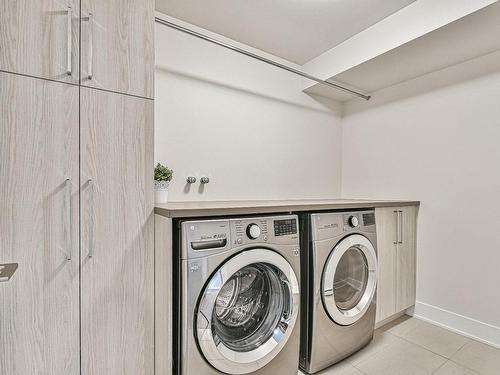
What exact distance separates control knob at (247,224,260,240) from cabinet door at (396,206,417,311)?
1.51m

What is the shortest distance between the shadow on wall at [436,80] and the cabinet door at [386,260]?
116 cm

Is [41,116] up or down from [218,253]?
up

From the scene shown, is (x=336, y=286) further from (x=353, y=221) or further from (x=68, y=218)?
(x=68, y=218)

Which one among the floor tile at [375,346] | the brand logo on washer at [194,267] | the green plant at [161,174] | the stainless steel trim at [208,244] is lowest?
the floor tile at [375,346]

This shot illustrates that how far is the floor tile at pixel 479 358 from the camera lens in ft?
5.65

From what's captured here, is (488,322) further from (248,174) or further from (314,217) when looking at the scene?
(248,174)

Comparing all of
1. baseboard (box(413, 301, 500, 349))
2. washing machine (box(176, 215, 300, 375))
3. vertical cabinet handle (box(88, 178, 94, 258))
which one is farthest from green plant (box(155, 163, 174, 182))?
baseboard (box(413, 301, 500, 349))

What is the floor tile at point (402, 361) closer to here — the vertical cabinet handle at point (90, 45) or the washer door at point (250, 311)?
the washer door at point (250, 311)

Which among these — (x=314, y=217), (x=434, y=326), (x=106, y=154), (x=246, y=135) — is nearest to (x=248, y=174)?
(x=246, y=135)

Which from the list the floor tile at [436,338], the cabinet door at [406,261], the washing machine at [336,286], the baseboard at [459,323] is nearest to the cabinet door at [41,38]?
the washing machine at [336,286]

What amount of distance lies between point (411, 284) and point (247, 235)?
1881mm

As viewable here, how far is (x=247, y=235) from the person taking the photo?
4.46ft

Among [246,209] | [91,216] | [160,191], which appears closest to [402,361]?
[246,209]

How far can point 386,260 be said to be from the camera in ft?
7.01
